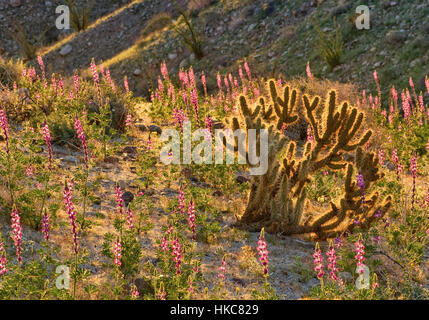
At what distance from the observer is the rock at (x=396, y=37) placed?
14344 millimetres

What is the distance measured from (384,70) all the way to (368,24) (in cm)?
292

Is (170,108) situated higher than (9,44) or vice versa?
(9,44)

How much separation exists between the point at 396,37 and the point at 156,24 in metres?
13.8

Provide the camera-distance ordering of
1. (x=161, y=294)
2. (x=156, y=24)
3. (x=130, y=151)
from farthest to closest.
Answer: (x=156, y=24) < (x=130, y=151) < (x=161, y=294)

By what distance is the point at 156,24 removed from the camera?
975 inches

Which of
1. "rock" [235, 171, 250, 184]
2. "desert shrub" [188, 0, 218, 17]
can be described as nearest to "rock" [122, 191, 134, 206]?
"rock" [235, 171, 250, 184]

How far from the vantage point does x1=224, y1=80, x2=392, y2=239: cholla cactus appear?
530 cm

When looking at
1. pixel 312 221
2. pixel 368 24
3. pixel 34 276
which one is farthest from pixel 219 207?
pixel 368 24

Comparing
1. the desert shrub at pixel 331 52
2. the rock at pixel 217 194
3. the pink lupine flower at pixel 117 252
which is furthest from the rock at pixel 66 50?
the pink lupine flower at pixel 117 252

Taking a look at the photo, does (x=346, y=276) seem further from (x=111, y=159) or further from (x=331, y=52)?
(x=331, y=52)

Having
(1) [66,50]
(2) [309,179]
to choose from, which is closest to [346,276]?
(2) [309,179]

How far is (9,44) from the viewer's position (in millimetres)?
29734
